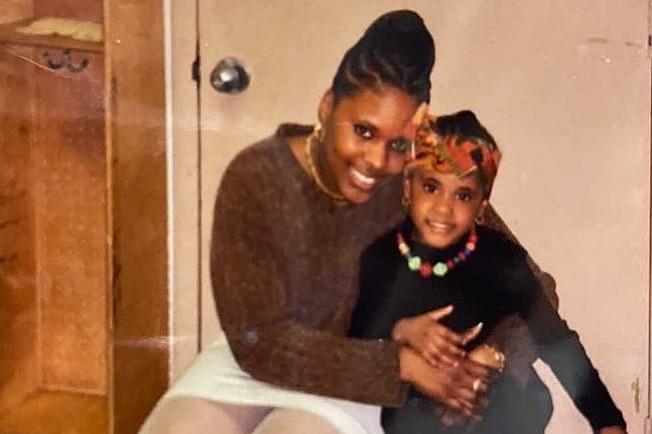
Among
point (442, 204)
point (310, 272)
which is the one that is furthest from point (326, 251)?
point (442, 204)

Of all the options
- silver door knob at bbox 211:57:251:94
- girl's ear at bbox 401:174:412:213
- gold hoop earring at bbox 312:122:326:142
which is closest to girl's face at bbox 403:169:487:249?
girl's ear at bbox 401:174:412:213

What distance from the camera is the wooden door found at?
1.10m

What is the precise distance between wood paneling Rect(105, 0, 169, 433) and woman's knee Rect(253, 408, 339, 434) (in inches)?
5.1

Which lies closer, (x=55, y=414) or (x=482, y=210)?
(x=482, y=210)

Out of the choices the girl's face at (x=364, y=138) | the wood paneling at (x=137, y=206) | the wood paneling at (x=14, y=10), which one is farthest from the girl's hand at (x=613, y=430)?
the wood paneling at (x=14, y=10)

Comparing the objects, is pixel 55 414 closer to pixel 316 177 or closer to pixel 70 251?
pixel 70 251

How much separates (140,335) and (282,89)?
32 cm

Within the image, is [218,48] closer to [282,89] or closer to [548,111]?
[282,89]

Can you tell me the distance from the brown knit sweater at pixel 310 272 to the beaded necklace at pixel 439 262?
1.5 inches

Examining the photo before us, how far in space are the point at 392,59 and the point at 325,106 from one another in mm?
87

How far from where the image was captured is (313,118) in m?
1.16

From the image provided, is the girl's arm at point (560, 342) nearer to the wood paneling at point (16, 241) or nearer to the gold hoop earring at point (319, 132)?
the gold hoop earring at point (319, 132)

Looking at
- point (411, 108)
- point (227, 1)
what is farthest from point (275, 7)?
point (411, 108)

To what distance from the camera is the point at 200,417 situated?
119 centimetres
